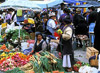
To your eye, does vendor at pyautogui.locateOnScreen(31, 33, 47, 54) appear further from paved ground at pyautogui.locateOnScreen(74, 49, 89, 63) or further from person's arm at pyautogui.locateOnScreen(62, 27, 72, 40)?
paved ground at pyautogui.locateOnScreen(74, 49, 89, 63)

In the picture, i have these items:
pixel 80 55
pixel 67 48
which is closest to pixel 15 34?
pixel 80 55

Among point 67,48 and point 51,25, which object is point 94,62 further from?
point 51,25

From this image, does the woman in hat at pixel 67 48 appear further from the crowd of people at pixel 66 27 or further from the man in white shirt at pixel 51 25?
the man in white shirt at pixel 51 25

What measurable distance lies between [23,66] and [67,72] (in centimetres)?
159

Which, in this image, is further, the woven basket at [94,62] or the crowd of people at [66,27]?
the crowd of people at [66,27]

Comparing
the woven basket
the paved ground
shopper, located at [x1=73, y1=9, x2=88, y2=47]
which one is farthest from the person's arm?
shopper, located at [x1=73, y1=9, x2=88, y2=47]


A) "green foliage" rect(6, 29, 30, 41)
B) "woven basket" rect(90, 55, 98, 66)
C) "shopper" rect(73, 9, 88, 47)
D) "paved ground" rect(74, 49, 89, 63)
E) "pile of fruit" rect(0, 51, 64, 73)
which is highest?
"shopper" rect(73, 9, 88, 47)

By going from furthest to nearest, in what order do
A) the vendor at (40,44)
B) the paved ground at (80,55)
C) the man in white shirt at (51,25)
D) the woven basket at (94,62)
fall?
1. the man in white shirt at (51,25)
2. the paved ground at (80,55)
3. the vendor at (40,44)
4. the woven basket at (94,62)

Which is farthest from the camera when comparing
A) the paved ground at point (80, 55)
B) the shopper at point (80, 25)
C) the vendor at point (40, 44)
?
the shopper at point (80, 25)

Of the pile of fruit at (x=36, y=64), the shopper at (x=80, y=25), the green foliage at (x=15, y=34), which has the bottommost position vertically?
the pile of fruit at (x=36, y=64)

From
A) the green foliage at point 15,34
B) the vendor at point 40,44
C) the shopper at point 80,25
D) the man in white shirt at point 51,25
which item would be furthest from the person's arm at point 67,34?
the green foliage at point 15,34

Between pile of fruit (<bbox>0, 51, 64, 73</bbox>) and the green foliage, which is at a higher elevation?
the green foliage

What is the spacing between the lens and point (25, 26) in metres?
11.0

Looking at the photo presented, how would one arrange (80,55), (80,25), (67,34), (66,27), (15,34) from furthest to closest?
(15,34) < (80,25) < (80,55) < (66,27) < (67,34)
